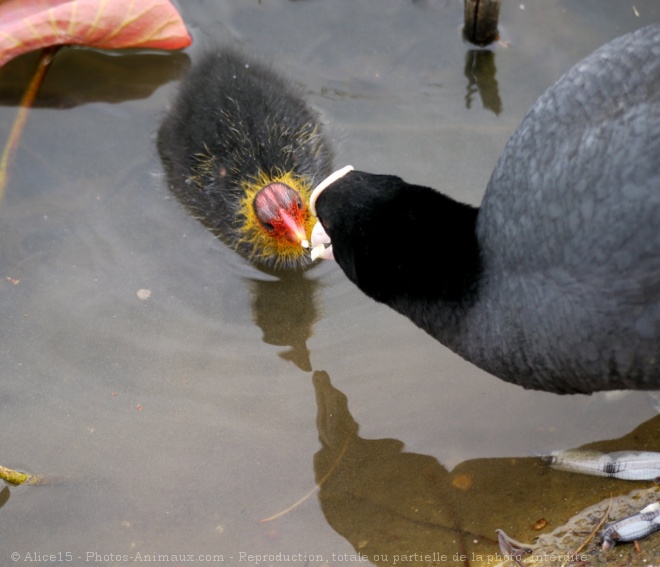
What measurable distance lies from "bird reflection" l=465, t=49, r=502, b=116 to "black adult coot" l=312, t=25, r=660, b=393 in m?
1.47

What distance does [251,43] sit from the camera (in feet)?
15.1

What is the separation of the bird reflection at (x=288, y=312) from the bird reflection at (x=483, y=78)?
1.33 meters

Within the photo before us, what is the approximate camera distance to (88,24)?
4160 millimetres

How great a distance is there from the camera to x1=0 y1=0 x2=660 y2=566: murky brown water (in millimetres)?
3252

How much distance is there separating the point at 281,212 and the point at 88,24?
136cm

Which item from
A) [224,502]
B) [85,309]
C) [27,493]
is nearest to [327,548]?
[224,502]

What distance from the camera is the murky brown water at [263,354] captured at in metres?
3.25

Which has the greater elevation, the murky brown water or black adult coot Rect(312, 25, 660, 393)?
black adult coot Rect(312, 25, 660, 393)

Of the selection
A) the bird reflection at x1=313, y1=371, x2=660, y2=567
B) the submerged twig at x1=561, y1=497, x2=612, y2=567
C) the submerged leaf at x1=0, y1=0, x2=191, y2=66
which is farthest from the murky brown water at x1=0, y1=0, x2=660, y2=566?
the submerged leaf at x1=0, y1=0, x2=191, y2=66

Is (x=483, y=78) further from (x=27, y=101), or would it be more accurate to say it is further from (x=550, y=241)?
(x=27, y=101)

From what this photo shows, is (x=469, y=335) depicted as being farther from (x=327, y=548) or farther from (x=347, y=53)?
(x=347, y=53)

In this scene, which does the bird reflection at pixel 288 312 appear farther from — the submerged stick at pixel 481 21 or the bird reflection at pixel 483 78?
the submerged stick at pixel 481 21

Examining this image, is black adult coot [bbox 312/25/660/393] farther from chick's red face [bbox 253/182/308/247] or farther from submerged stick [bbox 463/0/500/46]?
submerged stick [bbox 463/0/500/46]

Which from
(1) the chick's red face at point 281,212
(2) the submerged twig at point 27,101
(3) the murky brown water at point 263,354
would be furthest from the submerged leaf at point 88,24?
(1) the chick's red face at point 281,212
